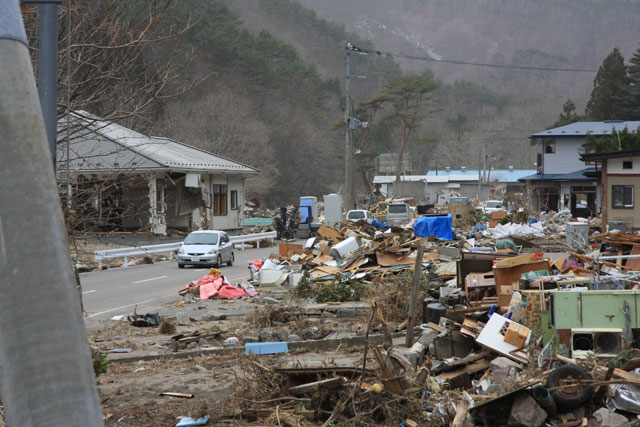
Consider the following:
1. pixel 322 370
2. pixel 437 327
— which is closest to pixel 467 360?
pixel 437 327

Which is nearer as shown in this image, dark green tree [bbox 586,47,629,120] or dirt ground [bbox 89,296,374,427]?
dirt ground [bbox 89,296,374,427]

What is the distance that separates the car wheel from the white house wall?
53.0 meters

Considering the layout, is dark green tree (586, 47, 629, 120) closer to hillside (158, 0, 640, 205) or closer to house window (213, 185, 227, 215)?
Result: hillside (158, 0, 640, 205)

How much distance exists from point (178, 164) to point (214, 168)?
427cm

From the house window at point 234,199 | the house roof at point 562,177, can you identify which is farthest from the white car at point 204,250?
the house roof at point 562,177

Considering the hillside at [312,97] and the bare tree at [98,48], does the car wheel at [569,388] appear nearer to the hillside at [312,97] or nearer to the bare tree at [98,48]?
the bare tree at [98,48]

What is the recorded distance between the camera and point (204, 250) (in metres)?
28.0

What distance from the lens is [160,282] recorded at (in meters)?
23.3

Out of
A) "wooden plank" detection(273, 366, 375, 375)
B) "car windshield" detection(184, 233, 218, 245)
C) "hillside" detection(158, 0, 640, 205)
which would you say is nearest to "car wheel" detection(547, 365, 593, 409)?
"wooden plank" detection(273, 366, 375, 375)

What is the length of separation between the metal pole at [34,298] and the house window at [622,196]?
118 ft

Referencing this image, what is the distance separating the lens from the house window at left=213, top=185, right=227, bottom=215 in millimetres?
45938

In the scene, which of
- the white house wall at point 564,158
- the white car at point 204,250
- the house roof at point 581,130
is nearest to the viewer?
the white car at point 204,250

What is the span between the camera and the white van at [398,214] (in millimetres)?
50116

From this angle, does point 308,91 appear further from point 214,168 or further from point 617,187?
point 617,187
